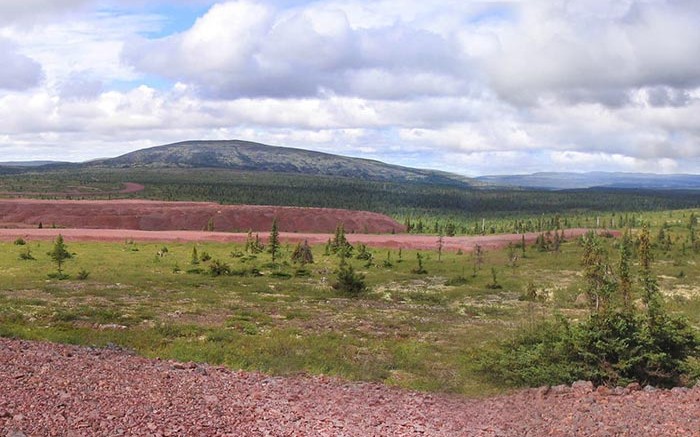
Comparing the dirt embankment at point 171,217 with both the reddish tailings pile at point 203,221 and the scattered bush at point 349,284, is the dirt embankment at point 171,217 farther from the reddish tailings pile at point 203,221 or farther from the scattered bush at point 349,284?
the scattered bush at point 349,284

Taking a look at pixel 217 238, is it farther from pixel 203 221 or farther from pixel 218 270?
pixel 218 270

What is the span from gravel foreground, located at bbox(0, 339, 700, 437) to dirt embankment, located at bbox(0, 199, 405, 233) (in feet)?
215

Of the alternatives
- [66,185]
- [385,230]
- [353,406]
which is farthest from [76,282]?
[66,185]

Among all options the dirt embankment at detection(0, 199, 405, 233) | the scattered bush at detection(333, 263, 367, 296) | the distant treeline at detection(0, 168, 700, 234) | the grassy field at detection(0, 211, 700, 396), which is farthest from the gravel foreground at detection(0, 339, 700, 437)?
the distant treeline at detection(0, 168, 700, 234)

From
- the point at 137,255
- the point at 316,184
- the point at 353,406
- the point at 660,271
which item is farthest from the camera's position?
the point at 316,184

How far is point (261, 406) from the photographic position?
1123 cm

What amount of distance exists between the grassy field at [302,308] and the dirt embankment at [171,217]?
2741cm

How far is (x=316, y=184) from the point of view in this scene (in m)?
183

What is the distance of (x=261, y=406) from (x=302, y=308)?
1564 centimetres

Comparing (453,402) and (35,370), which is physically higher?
(35,370)

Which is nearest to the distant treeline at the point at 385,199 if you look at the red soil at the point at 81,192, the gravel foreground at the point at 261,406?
the red soil at the point at 81,192

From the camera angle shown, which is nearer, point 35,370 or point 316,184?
point 35,370

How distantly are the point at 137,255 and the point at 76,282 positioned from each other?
53.2 ft

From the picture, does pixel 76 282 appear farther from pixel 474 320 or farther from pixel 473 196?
pixel 473 196
